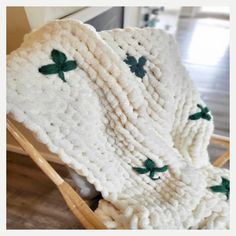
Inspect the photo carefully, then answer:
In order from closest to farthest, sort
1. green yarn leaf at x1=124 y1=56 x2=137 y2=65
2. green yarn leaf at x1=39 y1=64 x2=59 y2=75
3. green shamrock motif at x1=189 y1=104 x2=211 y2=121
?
green yarn leaf at x1=39 y1=64 x2=59 y2=75 < green yarn leaf at x1=124 y1=56 x2=137 y2=65 < green shamrock motif at x1=189 y1=104 x2=211 y2=121

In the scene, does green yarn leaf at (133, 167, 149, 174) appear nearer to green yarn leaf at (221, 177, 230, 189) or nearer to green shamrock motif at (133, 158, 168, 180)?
green shamrock motif at (133, 158, 168, 180)

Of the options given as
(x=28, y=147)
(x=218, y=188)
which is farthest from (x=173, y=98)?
(x=28, y=147)

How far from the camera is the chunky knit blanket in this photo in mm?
586

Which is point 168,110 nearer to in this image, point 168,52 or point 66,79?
point 168,52

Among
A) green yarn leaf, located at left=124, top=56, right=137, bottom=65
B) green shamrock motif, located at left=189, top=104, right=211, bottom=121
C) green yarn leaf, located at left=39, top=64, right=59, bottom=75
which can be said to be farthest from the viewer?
green shamrock motif, located at left=189, top=104, right=211, bottom=121

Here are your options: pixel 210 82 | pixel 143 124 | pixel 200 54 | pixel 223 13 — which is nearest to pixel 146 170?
pixel 143 124

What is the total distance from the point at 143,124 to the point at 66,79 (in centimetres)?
20

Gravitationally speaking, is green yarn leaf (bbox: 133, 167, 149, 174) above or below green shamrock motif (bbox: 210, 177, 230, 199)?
above

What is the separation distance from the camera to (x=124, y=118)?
2.15 ft

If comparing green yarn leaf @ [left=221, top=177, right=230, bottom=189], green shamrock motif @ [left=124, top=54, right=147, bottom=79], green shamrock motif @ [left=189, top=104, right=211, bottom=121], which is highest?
green shamrock motif @ [left=124, top=54, right=147, bottom=79]

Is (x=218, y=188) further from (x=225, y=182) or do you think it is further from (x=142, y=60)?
(x=142, y=60)

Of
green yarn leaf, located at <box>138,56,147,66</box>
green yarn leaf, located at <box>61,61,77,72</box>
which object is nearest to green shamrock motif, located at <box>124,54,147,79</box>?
green yarn leaf, located at <box>138,56,147,66</box>

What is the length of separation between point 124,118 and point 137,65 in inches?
5.3

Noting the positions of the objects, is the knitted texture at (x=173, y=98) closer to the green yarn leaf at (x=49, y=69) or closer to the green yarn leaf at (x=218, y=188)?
the green yarn leaf at (x=218, y=188)
